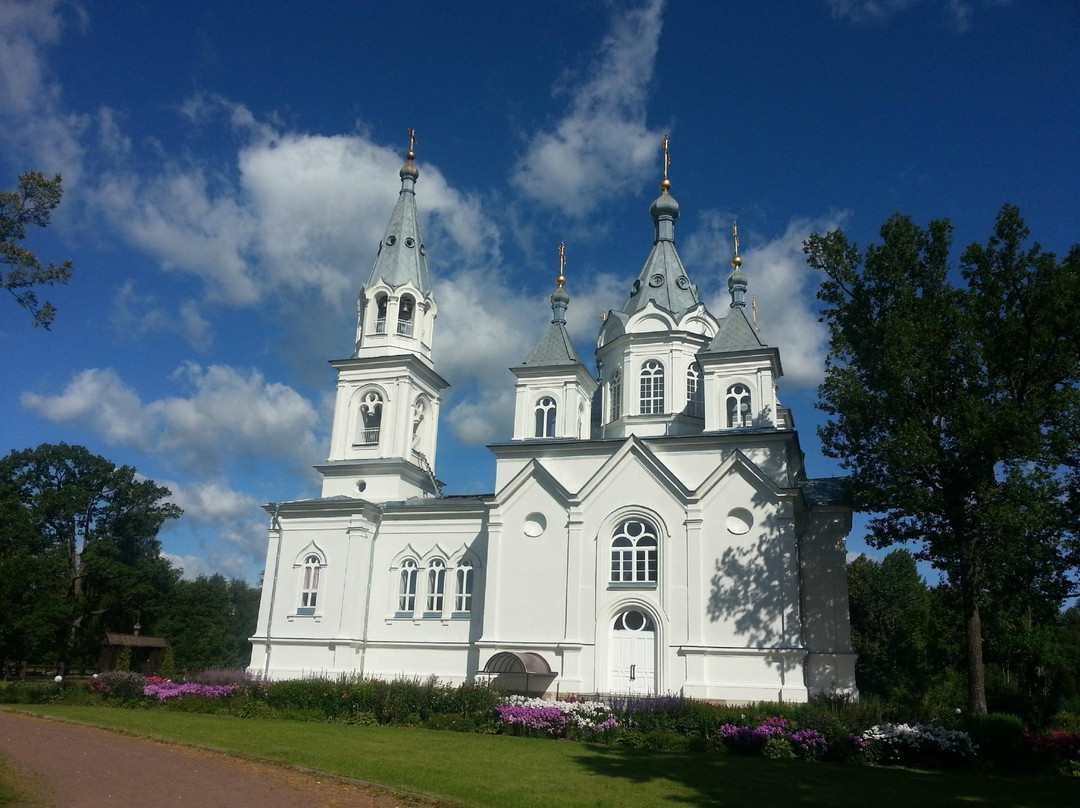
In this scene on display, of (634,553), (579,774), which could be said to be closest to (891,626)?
(634,553)

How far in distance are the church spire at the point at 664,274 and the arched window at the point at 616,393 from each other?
107 inches

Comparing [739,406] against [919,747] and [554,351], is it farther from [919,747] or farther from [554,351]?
[919,747]

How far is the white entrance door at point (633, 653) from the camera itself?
24984 millimetres

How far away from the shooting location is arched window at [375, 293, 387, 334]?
3388 cm

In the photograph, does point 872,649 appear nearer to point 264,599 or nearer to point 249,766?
point 264,599

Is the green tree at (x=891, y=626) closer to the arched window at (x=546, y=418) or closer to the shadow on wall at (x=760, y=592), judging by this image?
the shadow on wall at (x=760, y=592)

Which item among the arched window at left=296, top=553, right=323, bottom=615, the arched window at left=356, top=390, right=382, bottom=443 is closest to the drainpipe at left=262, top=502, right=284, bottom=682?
the arched window at left=296, top=553, right=323, bottom=615

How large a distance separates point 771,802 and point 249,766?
8.04 meters

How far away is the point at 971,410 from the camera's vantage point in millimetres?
19906

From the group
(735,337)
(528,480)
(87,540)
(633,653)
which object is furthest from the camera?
(87,540)

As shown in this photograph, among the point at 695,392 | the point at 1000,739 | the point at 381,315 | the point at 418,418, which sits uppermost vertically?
the point at 381,315

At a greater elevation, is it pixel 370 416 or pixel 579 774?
pixel 370 416

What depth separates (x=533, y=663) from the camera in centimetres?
2503

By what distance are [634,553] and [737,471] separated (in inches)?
164
